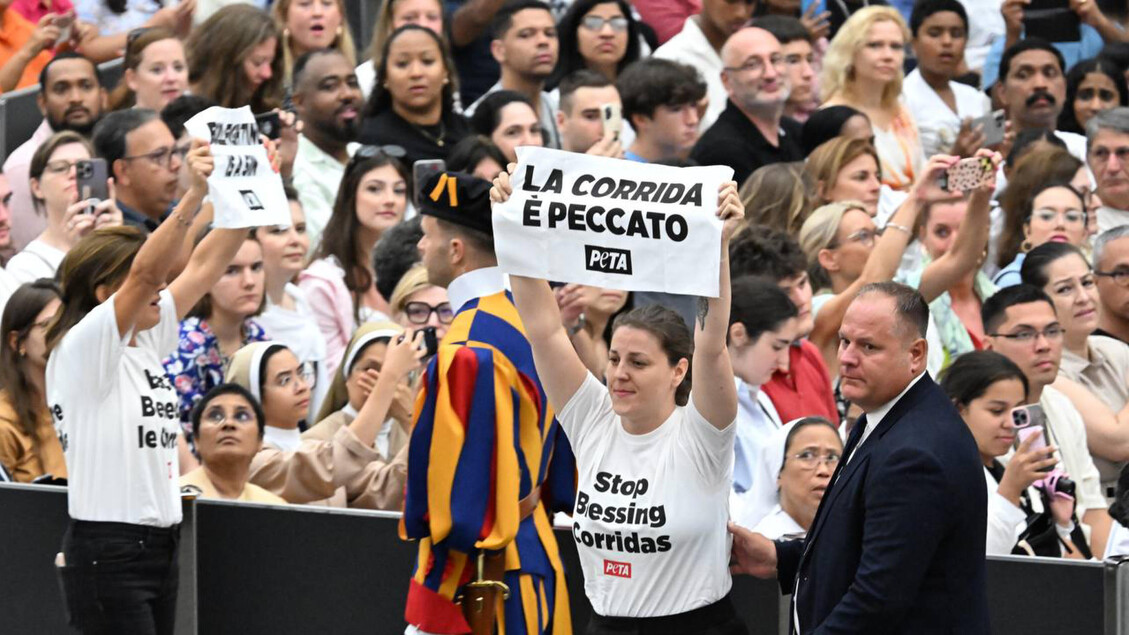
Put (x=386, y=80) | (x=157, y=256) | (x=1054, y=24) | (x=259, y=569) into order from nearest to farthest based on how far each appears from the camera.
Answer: (x=157, y=256) → (x=259, y=569) → (x=386, y=80) → (x=1054, y=24)

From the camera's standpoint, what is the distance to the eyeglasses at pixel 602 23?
1240 centimetres

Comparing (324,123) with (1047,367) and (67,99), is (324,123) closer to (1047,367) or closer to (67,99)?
(67,99)

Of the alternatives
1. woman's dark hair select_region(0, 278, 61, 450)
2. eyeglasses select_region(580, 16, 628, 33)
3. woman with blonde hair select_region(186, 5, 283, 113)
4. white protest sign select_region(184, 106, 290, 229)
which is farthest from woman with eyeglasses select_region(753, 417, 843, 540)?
eyeglasses select_region(580, 16, 628, 33)

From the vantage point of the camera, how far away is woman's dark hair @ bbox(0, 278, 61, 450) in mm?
8062

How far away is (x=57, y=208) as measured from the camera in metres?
9.66

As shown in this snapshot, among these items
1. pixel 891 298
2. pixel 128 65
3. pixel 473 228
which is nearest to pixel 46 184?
pixel 128 65

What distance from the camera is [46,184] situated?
32.0 ft

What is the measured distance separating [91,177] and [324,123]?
2294mm

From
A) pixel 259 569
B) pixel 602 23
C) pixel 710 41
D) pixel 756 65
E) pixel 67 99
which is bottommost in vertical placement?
pixel 259 569

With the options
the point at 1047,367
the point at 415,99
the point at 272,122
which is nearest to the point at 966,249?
the point at 1047,367

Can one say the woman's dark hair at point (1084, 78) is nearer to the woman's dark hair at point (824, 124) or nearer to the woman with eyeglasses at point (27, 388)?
the woman's dark hair at point (824, 124)

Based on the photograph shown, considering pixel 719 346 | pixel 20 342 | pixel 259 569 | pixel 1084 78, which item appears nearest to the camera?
pixel 719 346

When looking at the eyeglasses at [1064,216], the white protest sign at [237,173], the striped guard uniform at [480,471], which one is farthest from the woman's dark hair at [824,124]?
the striped guard uniform at [480,471]

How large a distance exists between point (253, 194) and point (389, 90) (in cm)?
401
